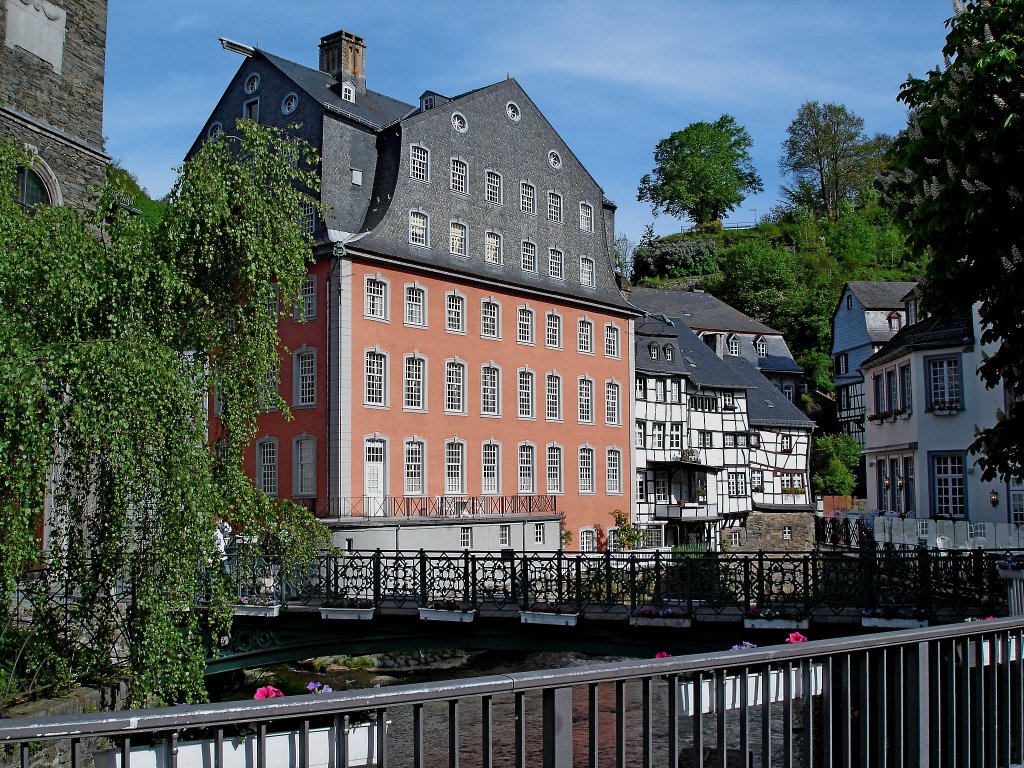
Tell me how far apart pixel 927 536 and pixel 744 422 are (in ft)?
92.4

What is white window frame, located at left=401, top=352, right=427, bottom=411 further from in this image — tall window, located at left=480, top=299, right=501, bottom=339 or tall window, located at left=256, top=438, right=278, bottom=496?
tall window, located at left=256, top=438, right=278, bottom=496

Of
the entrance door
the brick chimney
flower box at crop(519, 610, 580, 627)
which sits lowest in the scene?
flower box at crop(519, 610, 580, 627)

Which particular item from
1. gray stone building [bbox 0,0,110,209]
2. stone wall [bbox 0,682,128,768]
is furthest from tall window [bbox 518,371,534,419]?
stone wall [bbox 0,682,128,768]

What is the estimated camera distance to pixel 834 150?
326 feet

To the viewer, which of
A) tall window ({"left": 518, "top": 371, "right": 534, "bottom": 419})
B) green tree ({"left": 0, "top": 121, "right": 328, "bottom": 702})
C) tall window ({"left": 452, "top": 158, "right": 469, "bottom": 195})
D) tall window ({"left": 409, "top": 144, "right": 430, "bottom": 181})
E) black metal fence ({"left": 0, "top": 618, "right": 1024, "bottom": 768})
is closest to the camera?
black metal fence ({"left": 0, "top": 618, "right": 1024, "bottom": 768})

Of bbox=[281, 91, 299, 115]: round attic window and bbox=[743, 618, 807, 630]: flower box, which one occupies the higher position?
bbox=[281, 91, 299, 115]: round attic window

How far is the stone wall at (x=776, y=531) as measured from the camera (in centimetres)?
5609

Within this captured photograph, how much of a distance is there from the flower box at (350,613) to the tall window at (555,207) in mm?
25355

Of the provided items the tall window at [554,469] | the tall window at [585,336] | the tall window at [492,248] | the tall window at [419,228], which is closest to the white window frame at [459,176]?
the tall window at [492,248]

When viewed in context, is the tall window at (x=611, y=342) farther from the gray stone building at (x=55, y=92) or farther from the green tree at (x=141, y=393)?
the green tree at (x=141, y=393)

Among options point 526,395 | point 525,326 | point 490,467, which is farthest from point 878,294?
point 490,467

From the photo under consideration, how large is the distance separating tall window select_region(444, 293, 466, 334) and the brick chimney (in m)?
9.72

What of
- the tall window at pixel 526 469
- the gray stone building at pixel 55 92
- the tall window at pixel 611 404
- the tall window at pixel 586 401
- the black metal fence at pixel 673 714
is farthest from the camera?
the tall window at pixel 611 404

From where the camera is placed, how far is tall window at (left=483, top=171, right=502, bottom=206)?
132ft
